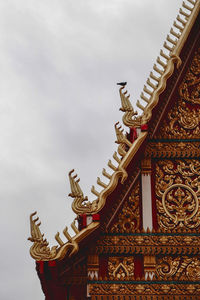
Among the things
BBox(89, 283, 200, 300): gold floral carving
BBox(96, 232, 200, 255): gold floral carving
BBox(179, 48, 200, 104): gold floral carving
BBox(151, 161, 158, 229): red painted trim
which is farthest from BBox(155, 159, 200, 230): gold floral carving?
BBox(179, 48, 200, 104): gold floral carving

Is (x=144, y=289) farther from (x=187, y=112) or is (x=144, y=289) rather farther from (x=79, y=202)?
(x=187, y=112)

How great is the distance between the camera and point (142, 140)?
11.0 meters

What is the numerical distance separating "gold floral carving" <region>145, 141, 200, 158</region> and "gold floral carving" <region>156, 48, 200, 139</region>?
7.1 inches

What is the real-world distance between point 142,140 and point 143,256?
85.9 inches

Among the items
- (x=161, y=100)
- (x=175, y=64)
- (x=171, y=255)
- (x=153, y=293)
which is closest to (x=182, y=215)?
(x=171, y=255)

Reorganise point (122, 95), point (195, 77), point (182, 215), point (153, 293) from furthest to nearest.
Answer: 1. point (195, 77)
2. point (122, 95)
3. point (182, 215)
4. point (153, 293)

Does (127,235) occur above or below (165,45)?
below

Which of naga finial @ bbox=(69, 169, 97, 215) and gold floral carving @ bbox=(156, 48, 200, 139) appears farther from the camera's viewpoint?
gold floral carving @ bbox=(156, 48, 200, 139)

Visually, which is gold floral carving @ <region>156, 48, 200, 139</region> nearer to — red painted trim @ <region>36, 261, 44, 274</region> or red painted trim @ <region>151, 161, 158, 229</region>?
red painted trim @ <region>151, 161, 158, 229</region>

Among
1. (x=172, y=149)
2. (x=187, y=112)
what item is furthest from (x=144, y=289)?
(x=187, y=112)

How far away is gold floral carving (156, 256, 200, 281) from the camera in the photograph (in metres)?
10.2

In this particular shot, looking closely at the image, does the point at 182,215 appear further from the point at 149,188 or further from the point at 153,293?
the point at 153,293

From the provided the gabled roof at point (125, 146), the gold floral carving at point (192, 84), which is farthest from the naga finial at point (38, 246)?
the gold floral carving at point (192, 84)

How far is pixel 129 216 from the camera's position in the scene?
1074 cm
